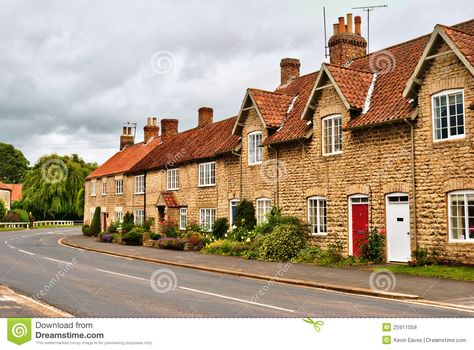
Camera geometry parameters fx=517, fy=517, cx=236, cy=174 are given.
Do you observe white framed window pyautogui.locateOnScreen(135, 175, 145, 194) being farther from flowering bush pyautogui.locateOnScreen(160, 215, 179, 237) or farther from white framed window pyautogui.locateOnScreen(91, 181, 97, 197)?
white framed window pyautogui.locateOnScreen(91, 181, 97, 197)

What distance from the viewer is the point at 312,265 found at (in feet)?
65.3

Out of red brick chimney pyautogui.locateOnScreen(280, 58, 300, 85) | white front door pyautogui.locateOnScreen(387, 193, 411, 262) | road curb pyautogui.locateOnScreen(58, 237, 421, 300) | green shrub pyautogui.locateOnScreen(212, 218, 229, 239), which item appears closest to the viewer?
road curb pyautogui.locateOnScreen(58, 237, 421, 300)

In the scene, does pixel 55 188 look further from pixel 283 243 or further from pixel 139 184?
pixel 283 243

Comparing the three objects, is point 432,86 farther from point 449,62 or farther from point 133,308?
point 133,308

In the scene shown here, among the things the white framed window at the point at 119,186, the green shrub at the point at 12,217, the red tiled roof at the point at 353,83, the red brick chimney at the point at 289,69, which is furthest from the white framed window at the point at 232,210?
the green shrub at the point at 12,217

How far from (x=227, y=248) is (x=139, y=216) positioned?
17599mm

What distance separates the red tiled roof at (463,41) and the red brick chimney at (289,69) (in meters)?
15.5

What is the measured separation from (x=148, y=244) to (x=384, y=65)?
17.8 meters

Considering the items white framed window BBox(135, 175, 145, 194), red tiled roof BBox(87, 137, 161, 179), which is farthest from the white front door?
red tiled roof BBox(87, 137, 161, 179)

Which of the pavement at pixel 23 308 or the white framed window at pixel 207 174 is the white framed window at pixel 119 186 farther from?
the pavement at pixel 23 308

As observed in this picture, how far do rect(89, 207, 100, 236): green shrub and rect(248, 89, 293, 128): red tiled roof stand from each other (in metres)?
26.1

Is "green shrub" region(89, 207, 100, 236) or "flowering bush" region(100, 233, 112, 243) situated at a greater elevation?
"green shrub" region(89, 207, 100, 236)

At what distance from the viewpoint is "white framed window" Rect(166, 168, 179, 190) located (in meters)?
35.7
